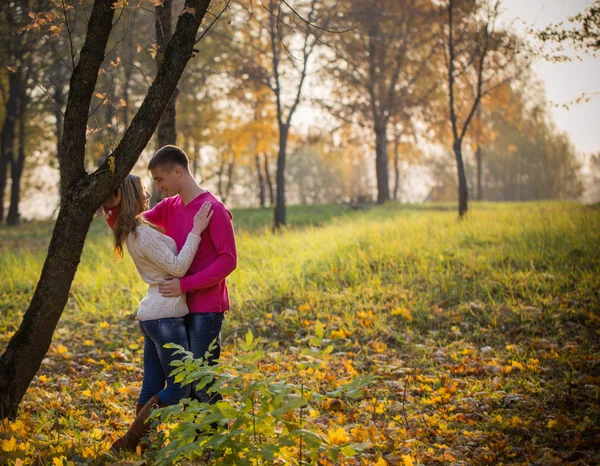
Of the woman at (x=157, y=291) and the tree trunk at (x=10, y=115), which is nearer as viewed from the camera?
the woman at (x=157, y=291)

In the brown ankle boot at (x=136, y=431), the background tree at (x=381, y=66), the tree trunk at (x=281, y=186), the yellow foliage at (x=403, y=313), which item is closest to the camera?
the brown ankle boot at (x=136, y=431)

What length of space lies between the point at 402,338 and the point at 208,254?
3568 millimetres

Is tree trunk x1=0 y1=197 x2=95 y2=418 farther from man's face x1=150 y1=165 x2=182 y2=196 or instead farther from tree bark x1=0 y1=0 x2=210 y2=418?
man's face x1=150 y1=165 x2=182 y2=196

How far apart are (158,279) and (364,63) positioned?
18.4 meters

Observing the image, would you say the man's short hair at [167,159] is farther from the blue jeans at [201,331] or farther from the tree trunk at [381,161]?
→ the tree trunk at [381,161]

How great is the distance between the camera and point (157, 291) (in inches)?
132

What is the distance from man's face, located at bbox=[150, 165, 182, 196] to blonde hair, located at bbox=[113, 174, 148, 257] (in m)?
0.17

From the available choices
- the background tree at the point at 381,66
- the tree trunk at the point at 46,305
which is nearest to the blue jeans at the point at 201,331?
the tree trunk at the point at 46,305

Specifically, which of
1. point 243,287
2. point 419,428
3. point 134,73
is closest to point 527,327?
point 419,428

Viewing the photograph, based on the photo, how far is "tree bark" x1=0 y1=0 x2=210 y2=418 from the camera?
3613mm

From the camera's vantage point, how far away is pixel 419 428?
4152 millimetres

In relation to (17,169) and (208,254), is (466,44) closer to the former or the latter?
(208,254)

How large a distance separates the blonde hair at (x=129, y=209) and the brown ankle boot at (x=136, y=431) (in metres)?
0.99

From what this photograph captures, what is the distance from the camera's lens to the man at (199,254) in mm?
3299
